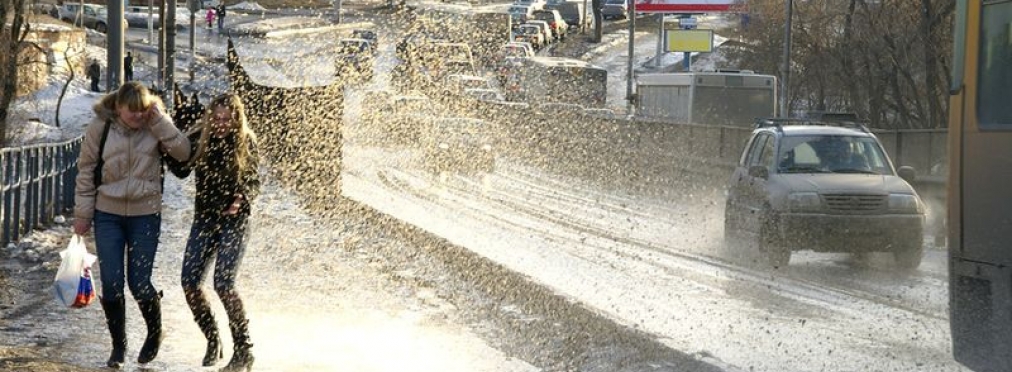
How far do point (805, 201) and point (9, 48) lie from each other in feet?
80.3

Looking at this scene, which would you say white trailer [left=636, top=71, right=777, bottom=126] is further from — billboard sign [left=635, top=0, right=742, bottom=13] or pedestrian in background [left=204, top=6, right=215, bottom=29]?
pedestrian in background [left=204, top=6, right=215, bottom=29]

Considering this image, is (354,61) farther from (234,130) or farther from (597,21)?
(234,130)

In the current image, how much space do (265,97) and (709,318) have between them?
19.9 meters

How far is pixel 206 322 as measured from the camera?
9.43 m

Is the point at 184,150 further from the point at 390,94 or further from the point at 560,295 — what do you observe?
the point at 390,94

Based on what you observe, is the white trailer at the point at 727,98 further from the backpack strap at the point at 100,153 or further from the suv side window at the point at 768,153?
the backpack strap at the point at 100,153

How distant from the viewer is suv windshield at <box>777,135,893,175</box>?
1836cm

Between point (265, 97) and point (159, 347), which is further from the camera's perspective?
point (265, 97)

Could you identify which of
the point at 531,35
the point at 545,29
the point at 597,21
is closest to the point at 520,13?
the point at 597,21

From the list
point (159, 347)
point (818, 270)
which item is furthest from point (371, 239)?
point (159, 347)

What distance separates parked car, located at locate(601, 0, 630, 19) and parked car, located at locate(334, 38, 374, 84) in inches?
1746

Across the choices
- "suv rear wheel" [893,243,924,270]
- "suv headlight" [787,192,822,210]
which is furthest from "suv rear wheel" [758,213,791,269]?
"suv rear wheel" [893,243,924,270]

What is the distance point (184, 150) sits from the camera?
9.02m

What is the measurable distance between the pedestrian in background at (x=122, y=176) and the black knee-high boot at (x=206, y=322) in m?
0.40
